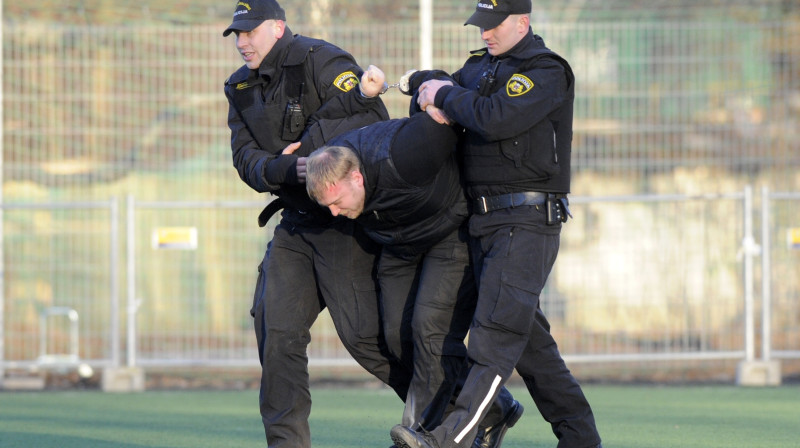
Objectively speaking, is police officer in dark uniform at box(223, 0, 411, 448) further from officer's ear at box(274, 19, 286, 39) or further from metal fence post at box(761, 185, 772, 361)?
metal fence post at box(761, 185, 772, 361)

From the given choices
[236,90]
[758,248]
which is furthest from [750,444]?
[758,248]

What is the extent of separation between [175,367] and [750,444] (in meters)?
5.44

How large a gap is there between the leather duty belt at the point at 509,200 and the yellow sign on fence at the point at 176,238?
5549mm

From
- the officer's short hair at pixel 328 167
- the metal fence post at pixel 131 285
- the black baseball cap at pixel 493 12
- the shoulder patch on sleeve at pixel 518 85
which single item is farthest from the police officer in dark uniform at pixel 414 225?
the metal fence post at pixel 131 285

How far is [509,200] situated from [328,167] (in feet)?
2.50

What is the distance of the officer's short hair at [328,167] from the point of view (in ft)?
17.0

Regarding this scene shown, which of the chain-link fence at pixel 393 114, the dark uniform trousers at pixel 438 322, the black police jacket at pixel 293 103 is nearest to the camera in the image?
the dark uniform trousers at pixel 438 322

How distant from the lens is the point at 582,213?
1084cm

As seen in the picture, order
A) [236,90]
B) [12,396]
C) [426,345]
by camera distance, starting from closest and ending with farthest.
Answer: [426,345], [236,90], [12,396]

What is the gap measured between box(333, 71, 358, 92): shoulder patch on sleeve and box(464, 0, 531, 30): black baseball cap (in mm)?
647

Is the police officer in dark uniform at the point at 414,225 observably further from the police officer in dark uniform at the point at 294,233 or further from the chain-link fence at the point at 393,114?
the chain-link fence at the point at 393,114

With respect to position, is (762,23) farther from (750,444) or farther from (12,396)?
(12,396)

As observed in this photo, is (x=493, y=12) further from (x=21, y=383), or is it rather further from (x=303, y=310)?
(x=21, y=383)

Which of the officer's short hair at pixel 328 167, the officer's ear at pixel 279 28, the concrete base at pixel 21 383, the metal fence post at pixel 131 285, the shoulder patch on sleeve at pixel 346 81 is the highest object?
the officer's ear at pixel 279 28
